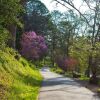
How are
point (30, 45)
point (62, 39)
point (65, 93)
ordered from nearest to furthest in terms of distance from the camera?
point (65, 93)
point (30, 45)
point (62, 39)

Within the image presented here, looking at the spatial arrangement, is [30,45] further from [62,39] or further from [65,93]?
[65,93]

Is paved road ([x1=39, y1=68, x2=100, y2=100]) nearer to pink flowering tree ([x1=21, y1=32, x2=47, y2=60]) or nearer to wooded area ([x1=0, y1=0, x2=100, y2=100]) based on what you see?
wooded area ([x1=0, y1=0, x2=100, y2=100])

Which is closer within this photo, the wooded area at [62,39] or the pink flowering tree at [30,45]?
the wooded area at [62,39]

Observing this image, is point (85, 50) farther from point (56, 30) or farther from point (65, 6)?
point (56, 30)

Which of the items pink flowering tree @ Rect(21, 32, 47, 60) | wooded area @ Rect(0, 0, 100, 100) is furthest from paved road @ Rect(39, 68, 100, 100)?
pink flowering tree @ Rect(21, 32, 47, 60)

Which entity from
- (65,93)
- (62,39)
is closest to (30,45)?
(62,39)

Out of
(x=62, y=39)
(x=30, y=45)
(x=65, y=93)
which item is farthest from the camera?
(x=62, y=39)

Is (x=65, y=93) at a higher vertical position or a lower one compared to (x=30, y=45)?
lower

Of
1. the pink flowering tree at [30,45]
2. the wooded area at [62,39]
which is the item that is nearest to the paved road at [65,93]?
the wooded area at [62,39]

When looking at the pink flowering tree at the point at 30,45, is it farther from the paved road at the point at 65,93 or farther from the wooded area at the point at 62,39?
the paved road at the point at 65,93

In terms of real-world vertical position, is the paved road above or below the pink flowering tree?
below

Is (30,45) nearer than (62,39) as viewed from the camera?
Yes

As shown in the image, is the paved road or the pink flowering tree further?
the pink flowering tree

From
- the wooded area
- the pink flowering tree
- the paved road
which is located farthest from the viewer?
the pink flowering tree
